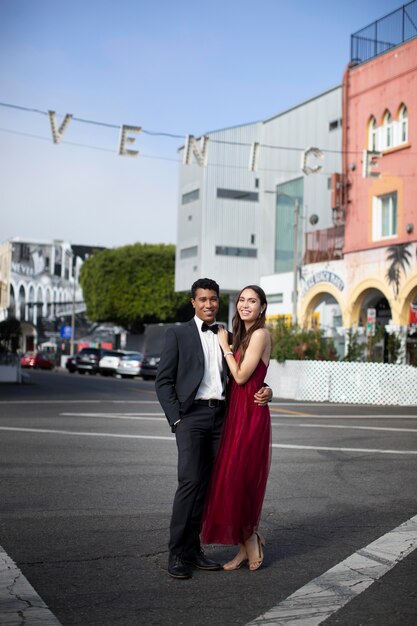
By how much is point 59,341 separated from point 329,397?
74.3 metres

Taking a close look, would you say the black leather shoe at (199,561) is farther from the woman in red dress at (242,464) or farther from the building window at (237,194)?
the building window at (237,194)

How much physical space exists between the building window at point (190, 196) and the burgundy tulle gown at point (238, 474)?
166ft

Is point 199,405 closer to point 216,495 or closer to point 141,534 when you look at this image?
point 216,495

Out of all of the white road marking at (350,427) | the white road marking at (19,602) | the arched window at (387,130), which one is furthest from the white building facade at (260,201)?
the white road marking at (19,602)

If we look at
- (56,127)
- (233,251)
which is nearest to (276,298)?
(233,251)

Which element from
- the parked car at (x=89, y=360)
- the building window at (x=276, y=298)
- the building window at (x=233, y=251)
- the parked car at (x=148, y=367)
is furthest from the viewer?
the parked car at (x=89, y=360)

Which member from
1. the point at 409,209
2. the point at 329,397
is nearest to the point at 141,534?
the point at 329,397

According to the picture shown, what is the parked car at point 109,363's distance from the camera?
55656 mm

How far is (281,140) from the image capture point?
168ft

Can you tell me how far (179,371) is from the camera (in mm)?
6199

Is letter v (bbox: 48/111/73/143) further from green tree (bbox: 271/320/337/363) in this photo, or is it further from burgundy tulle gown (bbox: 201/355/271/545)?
burgundy tulle gown (bbox: 201/355/271/545)

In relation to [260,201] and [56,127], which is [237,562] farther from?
[260,201]

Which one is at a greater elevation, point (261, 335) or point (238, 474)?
point (261, 335)

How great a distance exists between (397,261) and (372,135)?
5.39 meters
